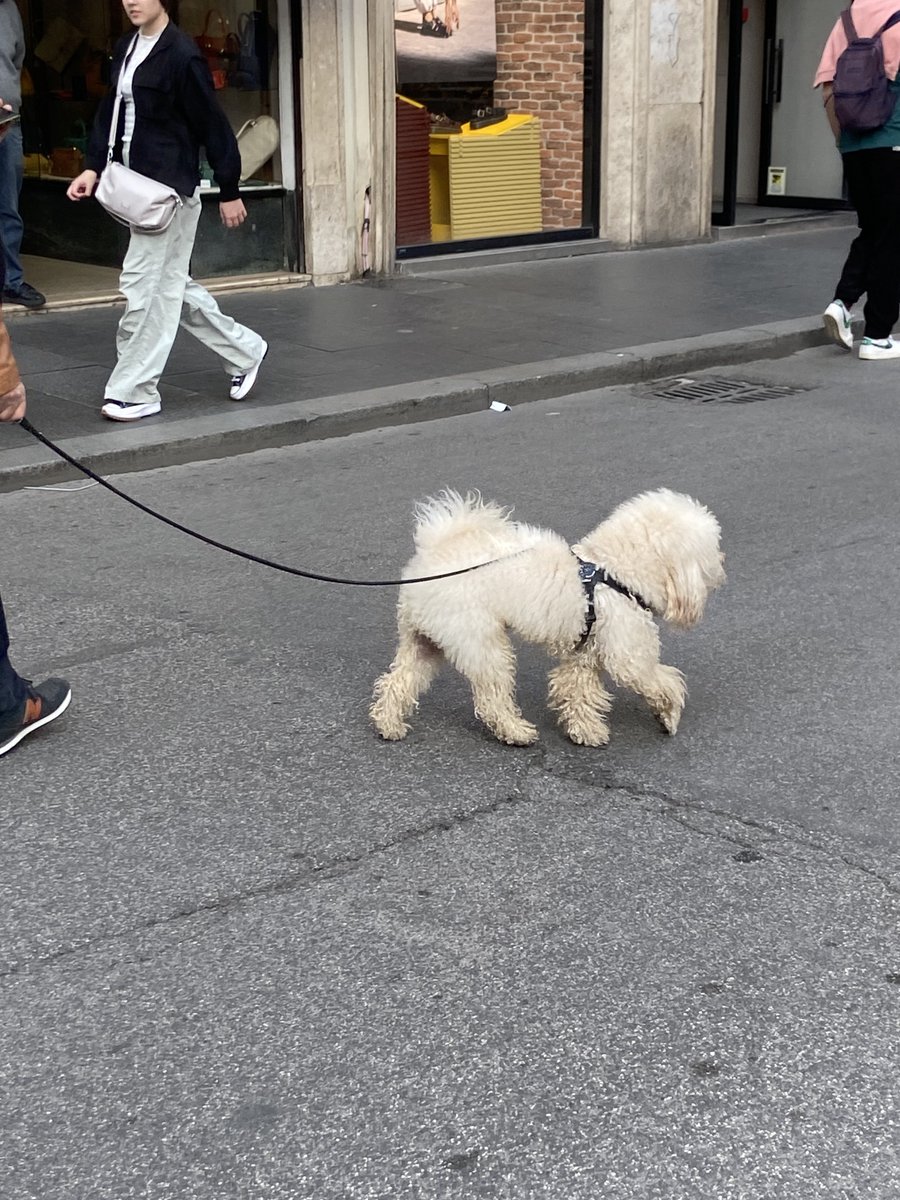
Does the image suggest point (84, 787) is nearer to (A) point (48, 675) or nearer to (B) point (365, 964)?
(A) point (48, 675)

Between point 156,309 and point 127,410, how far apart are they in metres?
0.53

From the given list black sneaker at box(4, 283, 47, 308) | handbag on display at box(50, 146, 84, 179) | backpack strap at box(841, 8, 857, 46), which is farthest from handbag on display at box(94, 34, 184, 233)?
handbag on display at box(50, 146, 84, 179)

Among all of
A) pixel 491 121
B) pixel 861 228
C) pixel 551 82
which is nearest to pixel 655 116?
pixel 551 82

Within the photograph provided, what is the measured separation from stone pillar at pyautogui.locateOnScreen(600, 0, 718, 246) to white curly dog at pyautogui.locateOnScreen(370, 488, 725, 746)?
10.5m

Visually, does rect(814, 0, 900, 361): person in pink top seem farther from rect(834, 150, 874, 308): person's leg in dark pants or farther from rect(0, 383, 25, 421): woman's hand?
rect(0, 383, 25, 421): woman's hand

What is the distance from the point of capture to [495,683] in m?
4.11

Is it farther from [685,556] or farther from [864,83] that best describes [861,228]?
[685,556]

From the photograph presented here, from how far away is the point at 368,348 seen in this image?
9.71 metres

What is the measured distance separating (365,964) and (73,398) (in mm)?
5726

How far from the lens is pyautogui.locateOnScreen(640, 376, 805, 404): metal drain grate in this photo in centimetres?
888

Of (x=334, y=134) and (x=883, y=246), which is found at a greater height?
(x=334, y=134)

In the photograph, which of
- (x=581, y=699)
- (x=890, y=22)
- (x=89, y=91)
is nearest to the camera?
(x=581, y=699)

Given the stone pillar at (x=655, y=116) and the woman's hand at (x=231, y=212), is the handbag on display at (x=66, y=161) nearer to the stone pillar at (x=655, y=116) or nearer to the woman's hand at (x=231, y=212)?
the stone pillar at (x=655, y=116)

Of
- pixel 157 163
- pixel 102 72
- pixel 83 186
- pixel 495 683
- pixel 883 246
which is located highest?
pixel 102 72
